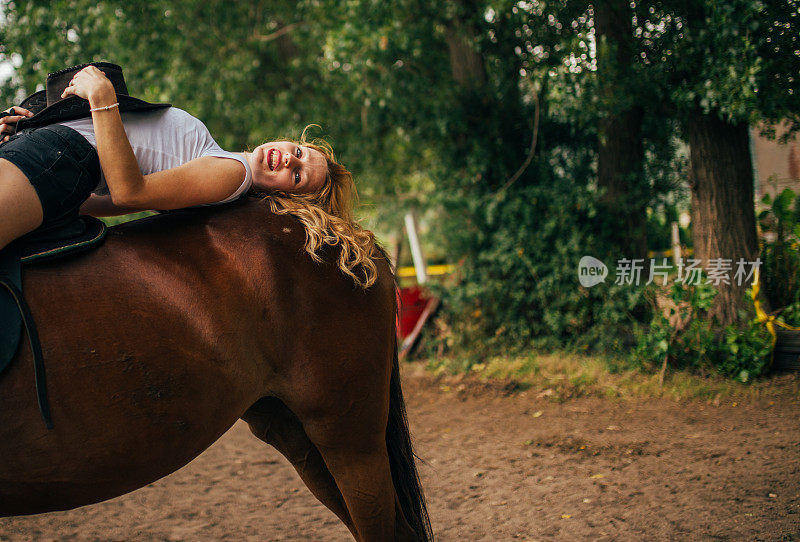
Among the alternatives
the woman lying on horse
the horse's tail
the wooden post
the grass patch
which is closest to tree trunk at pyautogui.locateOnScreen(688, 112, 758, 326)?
the grass patch

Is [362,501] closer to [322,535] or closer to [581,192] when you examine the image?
[322,535]

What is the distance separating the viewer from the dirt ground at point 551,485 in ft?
11.2

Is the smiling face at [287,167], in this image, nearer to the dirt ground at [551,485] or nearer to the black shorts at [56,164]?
the black shorts at [56,164]

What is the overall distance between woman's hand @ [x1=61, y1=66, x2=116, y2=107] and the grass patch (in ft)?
16.4

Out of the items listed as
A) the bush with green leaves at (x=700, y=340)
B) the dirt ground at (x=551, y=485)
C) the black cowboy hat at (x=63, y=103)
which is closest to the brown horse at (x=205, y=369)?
the black cowboy hat at (x=63, y=103)

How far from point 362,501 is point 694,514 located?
2.06 meters

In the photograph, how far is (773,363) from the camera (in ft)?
19.1

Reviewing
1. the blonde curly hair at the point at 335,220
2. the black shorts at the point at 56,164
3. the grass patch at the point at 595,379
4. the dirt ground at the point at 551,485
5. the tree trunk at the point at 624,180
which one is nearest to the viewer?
the black shorts at the point at 56,164

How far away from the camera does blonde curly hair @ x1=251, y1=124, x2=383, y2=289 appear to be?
90.2 inches

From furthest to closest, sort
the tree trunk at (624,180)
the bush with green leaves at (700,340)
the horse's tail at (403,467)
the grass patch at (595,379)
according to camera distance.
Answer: the tree trunk at (624,180)
the bush with green leaves at (700,340)
the grass patch at (595,379)
the horse's tail at (403,467)

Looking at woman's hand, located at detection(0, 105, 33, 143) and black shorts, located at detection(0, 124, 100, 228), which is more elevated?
woman's hand, located at detection(0, 105, 33, 143)

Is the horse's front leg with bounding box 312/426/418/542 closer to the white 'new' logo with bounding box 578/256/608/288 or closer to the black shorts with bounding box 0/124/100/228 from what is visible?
the black shorts with bounding box 0/124/100/228

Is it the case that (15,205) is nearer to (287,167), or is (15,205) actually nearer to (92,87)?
(92,87)

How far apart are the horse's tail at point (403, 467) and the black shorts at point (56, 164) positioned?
1.27 metres
